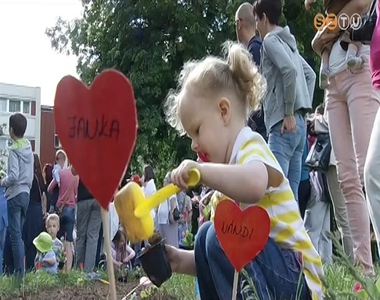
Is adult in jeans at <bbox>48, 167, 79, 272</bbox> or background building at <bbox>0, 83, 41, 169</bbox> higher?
adult in jeans at <bbox>48, 167, 79, 272</bbox>

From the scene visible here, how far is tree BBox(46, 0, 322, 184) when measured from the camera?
16.5 meters

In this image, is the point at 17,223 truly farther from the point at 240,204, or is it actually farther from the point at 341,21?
the point at 240,204

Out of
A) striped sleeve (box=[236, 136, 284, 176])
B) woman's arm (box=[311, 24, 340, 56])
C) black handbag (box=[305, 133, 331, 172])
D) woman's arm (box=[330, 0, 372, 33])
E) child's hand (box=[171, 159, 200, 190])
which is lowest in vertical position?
black handbag (box=[305, 133, 331, 172])

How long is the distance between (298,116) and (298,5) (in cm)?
1350

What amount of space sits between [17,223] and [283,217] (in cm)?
406

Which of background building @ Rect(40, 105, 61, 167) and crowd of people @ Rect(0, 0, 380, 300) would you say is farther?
background building @ Rect(40, 105, 61, 167)

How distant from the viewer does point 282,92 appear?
142 inches

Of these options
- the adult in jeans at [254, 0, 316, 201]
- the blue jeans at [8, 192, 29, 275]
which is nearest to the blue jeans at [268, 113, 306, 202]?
the adult in jeans at [254, 0, 316, 201]

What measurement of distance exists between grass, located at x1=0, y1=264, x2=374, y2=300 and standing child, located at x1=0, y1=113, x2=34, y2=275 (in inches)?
25.3

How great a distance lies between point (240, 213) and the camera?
47.5 inches

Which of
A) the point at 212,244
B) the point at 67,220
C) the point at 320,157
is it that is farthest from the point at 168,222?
the point at 212,244

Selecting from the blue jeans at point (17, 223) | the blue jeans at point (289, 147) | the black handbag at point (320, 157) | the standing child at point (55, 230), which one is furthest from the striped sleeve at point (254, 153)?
the standing child at point (55, 230)

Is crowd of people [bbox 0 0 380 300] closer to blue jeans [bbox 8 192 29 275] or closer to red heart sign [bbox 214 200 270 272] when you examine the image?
blue jeans [bbox 8 192 29 275]

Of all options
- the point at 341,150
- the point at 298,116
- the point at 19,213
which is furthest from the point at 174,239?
the point at 341,150
